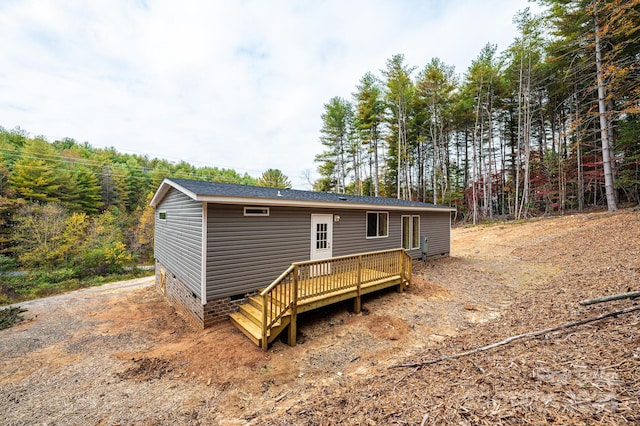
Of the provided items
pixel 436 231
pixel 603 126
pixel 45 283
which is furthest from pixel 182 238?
pixel 603 126

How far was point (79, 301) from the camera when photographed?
845 centimetres

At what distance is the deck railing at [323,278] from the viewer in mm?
4582

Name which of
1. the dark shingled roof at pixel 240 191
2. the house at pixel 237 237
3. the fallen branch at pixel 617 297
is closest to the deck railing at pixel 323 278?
the house at pixel 237 237

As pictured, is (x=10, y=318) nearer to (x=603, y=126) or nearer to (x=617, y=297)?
(x=617, y=297)

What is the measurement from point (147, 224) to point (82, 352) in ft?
68.1

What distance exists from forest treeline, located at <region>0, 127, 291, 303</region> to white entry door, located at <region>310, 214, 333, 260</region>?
1515 centimetres

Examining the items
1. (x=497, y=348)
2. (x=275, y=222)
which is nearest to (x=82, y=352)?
(x=275, y=222)

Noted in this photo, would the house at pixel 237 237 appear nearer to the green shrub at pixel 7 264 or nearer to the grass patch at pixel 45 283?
the grass patch at pixel 45 283

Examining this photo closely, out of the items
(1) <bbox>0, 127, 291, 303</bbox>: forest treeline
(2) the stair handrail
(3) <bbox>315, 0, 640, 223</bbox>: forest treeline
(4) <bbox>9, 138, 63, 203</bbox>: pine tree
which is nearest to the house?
(2) the stair handrail

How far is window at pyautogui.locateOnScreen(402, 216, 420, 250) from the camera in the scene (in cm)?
1011

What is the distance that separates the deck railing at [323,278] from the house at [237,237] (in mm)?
901

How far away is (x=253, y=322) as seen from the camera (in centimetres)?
502

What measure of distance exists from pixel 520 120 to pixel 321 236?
70.8 feet

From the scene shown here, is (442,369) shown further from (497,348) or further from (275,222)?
(275,222)
